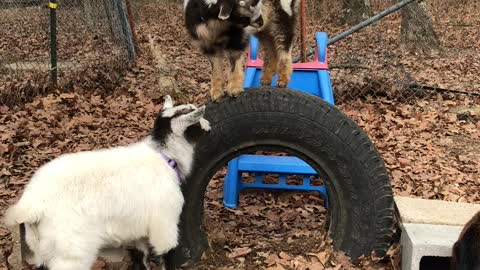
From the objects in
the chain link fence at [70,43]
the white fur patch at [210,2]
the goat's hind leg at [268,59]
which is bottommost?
the goat's hind leg at [268,59]

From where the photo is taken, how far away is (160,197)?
129 inches

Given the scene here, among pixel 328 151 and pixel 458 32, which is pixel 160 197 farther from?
pixel 458 32

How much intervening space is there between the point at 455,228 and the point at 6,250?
324 cm

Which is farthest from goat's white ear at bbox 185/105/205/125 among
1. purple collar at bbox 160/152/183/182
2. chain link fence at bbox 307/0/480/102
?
chain link fence at bbox 307/0/480/102

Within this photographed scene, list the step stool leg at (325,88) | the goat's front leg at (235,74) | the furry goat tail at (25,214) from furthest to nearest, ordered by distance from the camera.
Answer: the step stool leg at (325,88)
the goat's front leg at (235,74)
the furry goat tail at (25,214)

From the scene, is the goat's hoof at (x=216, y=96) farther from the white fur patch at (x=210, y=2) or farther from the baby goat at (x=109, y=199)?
the white fur patch at (x=210, y=2)

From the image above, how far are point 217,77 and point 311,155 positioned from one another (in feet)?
3.22

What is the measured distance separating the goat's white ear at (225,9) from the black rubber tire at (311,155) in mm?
571

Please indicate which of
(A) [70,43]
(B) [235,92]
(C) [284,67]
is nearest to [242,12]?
(B) [235,92]

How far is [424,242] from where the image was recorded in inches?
136

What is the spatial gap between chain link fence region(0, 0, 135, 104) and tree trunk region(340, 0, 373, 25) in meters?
4.92

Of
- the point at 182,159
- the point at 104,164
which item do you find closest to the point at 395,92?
the point at 182,159

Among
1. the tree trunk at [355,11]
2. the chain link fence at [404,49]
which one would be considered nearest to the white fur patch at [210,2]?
the chain link fence at [404,49]

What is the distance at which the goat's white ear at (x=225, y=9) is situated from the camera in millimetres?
3723
